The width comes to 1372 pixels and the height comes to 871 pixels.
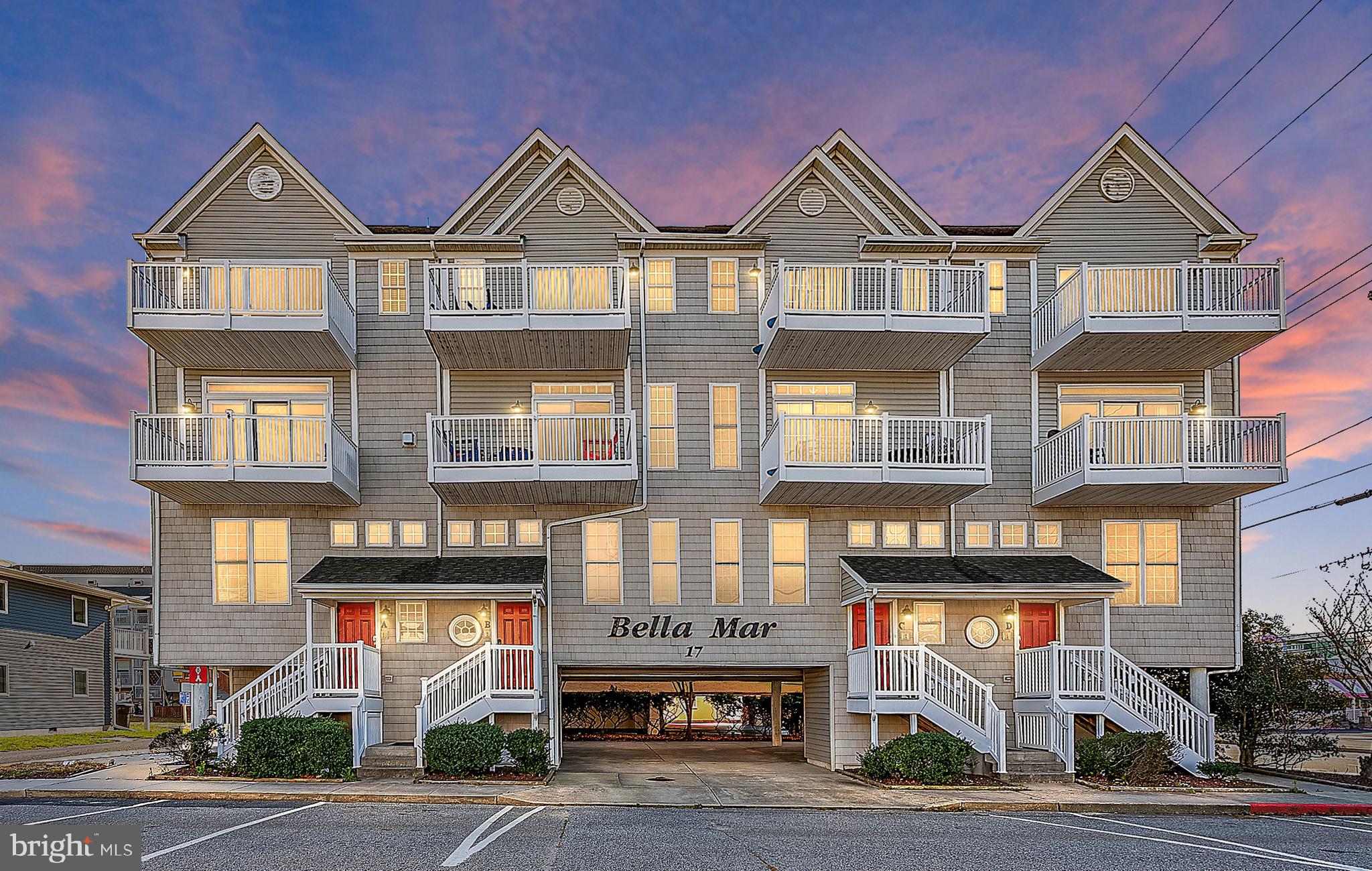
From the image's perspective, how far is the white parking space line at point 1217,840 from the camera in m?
9.41

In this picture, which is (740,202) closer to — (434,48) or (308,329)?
(434,48)

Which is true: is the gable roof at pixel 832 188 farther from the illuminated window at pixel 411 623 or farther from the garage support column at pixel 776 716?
the garage support column at pixel 776 716

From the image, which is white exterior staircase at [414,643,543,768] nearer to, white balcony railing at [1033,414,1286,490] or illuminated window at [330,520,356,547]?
illuminated window at [330,520,356,547]

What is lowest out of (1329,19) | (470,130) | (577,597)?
(577,597)

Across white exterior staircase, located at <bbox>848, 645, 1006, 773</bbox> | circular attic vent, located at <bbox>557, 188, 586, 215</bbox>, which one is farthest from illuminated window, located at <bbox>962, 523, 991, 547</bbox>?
circular attic vent, located at <bbox>557, 188, 586, 215</bbox>

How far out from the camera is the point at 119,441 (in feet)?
122

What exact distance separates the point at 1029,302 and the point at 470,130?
1593 centimetres

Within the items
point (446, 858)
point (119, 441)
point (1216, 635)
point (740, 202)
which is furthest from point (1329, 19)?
point (119, 441)

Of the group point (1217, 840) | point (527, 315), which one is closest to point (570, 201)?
point (527, 315)

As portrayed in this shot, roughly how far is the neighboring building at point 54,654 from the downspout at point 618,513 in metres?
24.6

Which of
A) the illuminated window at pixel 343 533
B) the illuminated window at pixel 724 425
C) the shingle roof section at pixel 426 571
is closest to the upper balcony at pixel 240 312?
the illuminated window at pixel 343 533

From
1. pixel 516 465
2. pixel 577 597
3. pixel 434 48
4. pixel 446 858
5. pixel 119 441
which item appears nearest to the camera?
pixel 446 858

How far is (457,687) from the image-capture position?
1598cm

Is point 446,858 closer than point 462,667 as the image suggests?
Yes
